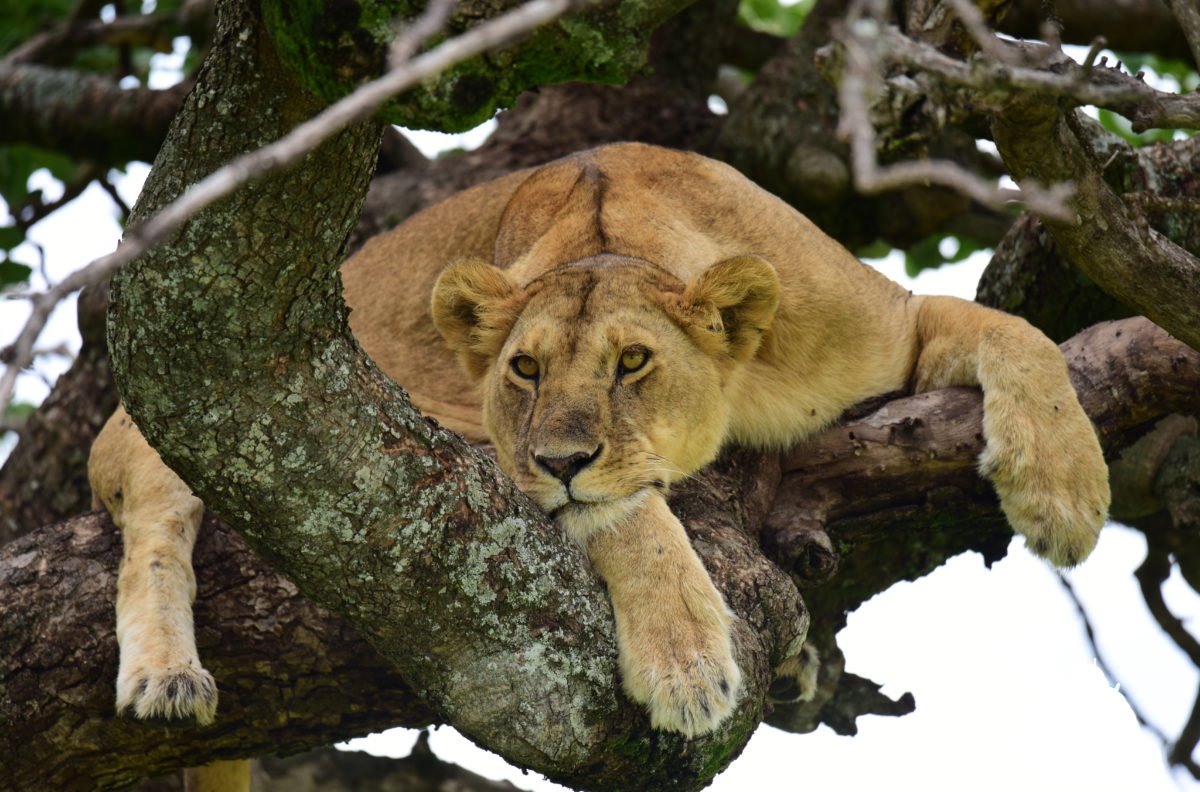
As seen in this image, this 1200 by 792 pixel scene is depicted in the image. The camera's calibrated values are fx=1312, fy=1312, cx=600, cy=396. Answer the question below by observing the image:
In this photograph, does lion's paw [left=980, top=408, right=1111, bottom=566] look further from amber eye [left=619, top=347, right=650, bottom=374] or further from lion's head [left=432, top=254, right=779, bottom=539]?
amber eye [left=619, top=347, right=650, bottom=374]

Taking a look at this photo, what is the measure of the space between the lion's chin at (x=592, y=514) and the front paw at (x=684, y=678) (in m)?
0.51

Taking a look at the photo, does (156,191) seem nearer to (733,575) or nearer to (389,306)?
(733,575)

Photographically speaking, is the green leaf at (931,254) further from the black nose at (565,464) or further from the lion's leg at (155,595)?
the lion's leg at (155,595)

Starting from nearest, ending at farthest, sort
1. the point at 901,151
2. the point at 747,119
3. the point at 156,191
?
the point at 156,191, the point at 901,151, the point at 747,119

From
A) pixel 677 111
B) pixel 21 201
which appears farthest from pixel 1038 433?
pixel 21 201

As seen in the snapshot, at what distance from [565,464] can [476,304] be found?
1.13 m

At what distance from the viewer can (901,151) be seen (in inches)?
234

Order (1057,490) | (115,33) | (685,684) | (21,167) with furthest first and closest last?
(21,167)
(115,33)
(1057,490)
(685,684)

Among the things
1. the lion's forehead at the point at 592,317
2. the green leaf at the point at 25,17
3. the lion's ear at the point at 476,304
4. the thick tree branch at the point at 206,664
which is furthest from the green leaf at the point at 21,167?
the lion's forehead at the point at 592,317

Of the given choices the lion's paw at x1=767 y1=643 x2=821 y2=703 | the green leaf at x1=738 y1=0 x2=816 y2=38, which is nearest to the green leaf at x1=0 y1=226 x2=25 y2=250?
the green leaf at x1=738 y1=0 x2=816 y2=38

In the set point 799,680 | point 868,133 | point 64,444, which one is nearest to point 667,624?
point 799,680

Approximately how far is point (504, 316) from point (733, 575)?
1.55 m

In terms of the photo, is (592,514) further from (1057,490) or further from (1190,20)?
(1190,20)

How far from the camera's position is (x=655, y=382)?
5.11m
